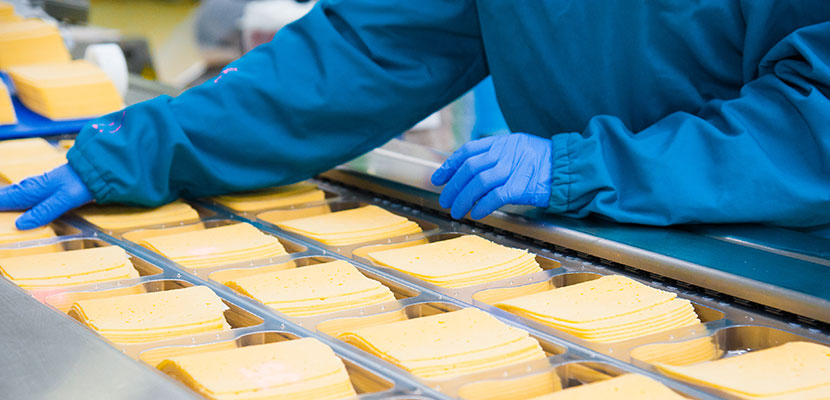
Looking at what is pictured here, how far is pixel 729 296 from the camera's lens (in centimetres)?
142

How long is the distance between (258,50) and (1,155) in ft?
2.73

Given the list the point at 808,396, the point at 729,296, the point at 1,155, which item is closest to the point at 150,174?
the point at 1,155

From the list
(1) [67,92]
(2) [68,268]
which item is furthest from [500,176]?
(1) [67,92]

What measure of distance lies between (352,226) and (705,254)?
2.34 ft

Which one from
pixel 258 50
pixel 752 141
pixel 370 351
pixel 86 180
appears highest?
pixel 258 50

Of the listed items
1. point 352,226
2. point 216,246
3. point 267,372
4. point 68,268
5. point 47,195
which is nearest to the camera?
point 267,372

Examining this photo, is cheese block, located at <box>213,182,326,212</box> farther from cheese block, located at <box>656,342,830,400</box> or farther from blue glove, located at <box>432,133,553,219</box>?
cheese block, located at <box>656,342,830,400</box>

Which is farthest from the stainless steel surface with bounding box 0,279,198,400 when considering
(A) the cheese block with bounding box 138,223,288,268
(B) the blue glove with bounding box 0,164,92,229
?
(B) the blue glove with bounding box 0,164,92,229

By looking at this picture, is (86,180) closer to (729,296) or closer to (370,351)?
(370,351)

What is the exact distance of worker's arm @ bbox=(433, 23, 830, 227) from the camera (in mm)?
1568

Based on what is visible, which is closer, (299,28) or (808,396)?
(808,396)

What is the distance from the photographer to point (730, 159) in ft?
5.24

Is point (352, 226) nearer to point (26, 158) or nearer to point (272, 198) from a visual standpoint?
point (272, 198)

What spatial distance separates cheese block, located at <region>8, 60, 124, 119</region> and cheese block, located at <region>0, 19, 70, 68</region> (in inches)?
9.3
